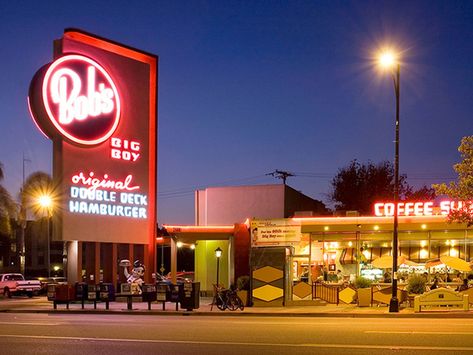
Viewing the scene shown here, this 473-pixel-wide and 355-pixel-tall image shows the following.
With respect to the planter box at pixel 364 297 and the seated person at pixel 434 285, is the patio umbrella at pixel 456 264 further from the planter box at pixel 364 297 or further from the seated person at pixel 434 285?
the planter box at pixel 364 297

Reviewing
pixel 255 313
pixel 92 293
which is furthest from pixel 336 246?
pixel 92 293

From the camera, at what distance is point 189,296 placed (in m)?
30.0

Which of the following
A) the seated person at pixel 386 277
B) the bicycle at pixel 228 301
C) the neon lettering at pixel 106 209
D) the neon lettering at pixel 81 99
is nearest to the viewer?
the bicycle at pixel 228 301

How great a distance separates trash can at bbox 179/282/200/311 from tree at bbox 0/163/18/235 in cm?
3233

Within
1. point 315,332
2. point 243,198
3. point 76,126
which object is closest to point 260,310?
point 315,332

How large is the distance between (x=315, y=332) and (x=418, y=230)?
22806 mm

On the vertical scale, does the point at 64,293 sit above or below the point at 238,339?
below

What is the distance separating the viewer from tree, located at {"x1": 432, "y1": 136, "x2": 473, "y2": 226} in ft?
96.3

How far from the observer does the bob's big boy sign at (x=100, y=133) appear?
3597cm

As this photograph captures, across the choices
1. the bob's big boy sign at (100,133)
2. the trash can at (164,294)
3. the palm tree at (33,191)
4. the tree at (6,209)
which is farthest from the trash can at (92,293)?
the palm tree at (33,191)

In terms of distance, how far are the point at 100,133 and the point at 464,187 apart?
62.0 feet

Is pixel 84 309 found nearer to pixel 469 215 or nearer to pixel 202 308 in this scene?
pixel 202 308

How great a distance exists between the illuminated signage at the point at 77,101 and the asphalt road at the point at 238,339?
55.7 feet

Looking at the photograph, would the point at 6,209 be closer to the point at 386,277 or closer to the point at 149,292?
the point at 149,292
